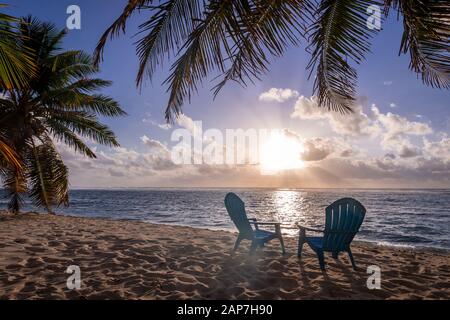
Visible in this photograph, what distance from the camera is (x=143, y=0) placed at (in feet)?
10.0

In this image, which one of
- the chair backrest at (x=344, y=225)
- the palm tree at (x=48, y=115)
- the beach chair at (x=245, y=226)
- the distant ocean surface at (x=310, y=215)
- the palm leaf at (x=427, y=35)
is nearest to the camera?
the palm leaf at (x=427, y=35)

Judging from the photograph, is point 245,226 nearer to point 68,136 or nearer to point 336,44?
point 336,44

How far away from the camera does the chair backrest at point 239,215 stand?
16.6ft

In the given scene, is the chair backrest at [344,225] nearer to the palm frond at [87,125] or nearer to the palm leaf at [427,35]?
the palm leaf at [427,35]

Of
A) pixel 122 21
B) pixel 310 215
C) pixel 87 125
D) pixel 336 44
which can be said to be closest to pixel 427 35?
pixel 336 44

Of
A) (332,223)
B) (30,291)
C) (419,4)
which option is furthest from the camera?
(332,223)

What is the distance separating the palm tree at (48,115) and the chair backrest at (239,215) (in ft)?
21.8

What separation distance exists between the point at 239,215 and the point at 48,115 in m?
8.29

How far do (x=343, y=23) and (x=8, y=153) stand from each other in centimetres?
394

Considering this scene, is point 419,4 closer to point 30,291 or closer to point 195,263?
point 195,263

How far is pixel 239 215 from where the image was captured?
200 inches

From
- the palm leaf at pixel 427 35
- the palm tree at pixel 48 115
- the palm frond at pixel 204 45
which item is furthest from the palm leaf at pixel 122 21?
the palm tree at pixel 48 115

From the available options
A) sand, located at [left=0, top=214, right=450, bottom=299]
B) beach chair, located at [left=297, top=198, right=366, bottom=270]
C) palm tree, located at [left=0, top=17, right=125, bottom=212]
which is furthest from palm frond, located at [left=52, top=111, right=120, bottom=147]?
beach chair, located at [left=297, top=198, right=366, bottom=270]
